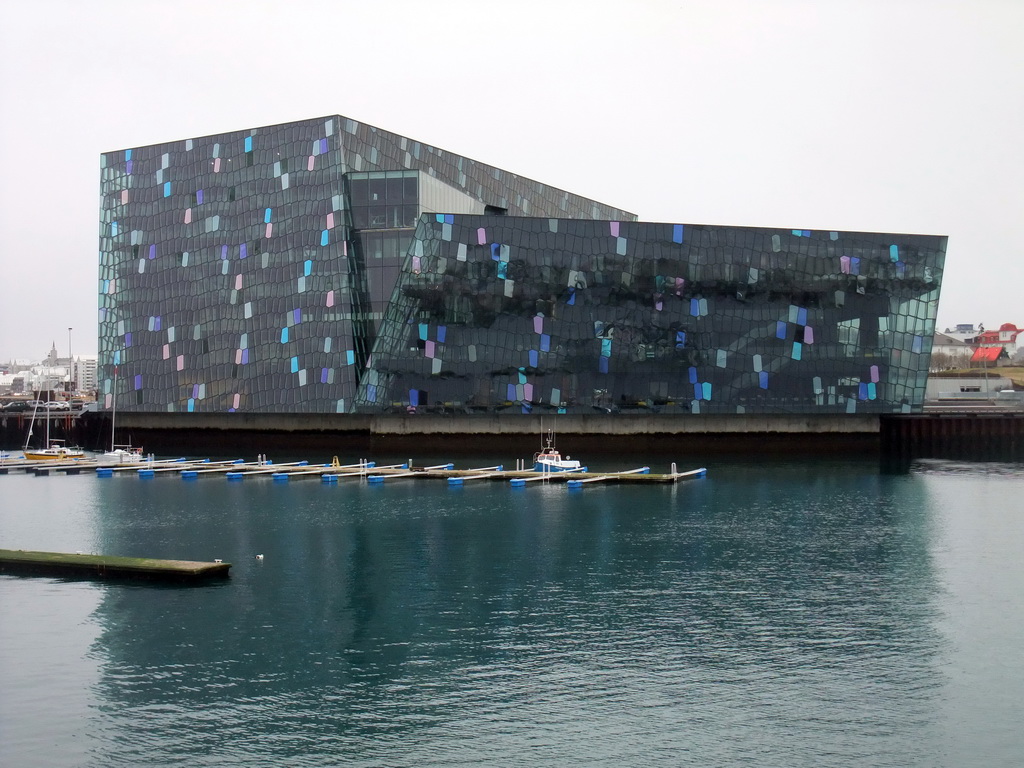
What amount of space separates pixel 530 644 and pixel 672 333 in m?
57.8

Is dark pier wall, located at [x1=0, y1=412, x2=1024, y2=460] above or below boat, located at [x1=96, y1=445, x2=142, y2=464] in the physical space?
above

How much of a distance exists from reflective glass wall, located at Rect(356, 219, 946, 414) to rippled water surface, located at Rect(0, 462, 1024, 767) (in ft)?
110

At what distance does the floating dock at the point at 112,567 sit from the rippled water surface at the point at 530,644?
3.01ft

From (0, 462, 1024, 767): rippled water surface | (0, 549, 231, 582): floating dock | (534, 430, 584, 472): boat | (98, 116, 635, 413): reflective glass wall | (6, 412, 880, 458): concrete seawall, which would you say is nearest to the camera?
(0, 462, 1024, 767): rippled water surface

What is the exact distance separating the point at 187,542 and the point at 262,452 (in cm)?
4587

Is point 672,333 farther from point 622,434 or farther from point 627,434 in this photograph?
point 622,434

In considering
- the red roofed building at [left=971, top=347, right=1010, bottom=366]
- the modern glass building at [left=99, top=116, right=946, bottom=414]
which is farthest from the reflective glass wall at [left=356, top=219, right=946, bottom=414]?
the red roofed building at [left=971, top=347, right=1010, bottom=366]

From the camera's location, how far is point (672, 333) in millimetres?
82750

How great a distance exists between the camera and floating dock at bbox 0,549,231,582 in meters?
34.7

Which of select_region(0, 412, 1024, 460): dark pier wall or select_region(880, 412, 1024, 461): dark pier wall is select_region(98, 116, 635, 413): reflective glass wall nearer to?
select_region(0, 412, 1024, 460): dark pier wall

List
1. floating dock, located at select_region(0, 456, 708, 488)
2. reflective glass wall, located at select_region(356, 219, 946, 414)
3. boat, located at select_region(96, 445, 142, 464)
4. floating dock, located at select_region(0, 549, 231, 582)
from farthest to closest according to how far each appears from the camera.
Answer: reflective glass wall, located at select_region(356, 219, 946, 414)
boat, located at select_region(96, 445, 142, 464)
floating dock, located at select_region(0, 456, 708, 488)
floating dock, located at select_region(0, 549, 231, 582)

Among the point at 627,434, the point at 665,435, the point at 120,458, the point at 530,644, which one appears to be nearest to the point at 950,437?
the point at 665,435

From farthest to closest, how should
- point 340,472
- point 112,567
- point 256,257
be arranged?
point 256,257, point 340,472, point 112,567

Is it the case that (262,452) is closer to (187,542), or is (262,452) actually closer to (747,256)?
(747,256)
